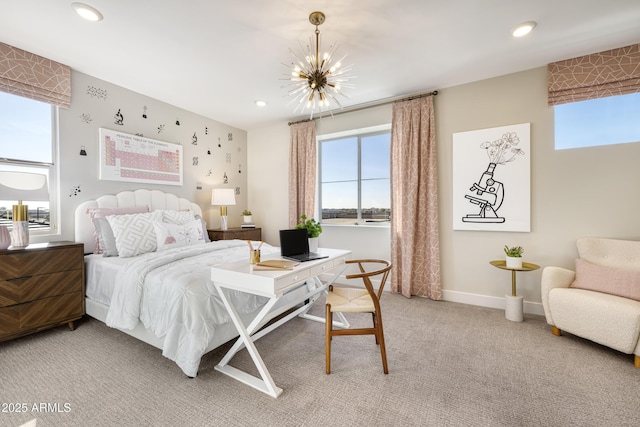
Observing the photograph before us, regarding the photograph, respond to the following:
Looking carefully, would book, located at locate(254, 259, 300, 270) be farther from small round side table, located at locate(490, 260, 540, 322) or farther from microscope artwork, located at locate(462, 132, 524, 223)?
microscope artwork, located at locate(462, 132, 524, 223)

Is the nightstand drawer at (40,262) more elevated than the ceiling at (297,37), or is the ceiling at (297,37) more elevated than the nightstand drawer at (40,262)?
the ceiling at (297,37)

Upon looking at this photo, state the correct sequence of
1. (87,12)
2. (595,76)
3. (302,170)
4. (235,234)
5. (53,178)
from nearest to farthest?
(87,12) → (595,76) → (53,178) → (235,234) → (302,170)

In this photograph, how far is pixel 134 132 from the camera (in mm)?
3467

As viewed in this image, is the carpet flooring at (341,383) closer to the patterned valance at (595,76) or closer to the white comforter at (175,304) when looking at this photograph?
the white comforter at (175,304)

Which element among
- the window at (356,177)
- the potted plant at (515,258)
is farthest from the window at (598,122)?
the window at (356,177)

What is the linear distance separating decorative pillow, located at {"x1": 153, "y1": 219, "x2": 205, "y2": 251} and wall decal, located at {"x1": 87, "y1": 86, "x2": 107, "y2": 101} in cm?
171

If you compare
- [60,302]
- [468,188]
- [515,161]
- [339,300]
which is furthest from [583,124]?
[60,302]

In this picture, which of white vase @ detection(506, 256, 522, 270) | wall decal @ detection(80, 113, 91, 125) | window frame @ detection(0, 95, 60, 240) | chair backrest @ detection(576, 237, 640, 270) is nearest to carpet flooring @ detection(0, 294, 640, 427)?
white vase @ detection(506, 256, 522, 270)

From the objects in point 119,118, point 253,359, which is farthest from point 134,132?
point 253,359

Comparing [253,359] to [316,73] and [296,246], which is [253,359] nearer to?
[296,246]

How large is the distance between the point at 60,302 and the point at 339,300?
8.64 feet

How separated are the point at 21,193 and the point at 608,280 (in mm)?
5148

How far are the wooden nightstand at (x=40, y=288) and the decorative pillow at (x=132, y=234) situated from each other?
1.16ft

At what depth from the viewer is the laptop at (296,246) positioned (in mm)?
2080
